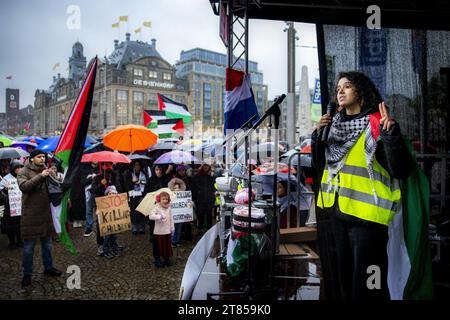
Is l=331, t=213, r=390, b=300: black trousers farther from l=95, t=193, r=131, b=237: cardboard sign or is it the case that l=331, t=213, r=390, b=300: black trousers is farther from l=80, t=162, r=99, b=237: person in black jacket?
l=80, t=162, r=99, b=237: person in black jacket

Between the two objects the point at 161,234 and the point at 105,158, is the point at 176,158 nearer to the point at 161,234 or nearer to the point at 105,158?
the point at 105,158

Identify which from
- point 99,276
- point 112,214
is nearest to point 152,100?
point 112,214

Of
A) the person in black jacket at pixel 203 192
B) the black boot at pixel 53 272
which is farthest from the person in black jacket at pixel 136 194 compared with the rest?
the black boot at pixel 53 272

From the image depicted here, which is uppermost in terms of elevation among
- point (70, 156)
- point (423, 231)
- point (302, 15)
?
point (302, 15)

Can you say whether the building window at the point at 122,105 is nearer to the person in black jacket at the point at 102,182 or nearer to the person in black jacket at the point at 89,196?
the person in black jacket at the point at 89,196

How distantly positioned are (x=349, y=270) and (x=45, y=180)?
4809mm

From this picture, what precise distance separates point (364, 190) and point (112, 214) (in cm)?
528

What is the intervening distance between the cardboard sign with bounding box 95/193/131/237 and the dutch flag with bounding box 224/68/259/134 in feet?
8.65

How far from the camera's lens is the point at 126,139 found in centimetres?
945

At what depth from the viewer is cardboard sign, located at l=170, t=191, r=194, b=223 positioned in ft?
24.4

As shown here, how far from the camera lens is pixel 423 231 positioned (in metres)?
2.68

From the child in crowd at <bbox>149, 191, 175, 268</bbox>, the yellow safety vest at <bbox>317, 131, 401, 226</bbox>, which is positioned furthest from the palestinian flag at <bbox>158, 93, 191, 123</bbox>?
the yellow safety vest at <bbox>317, 131, 401, 226</bbox>

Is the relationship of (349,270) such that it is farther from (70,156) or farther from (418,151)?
(70,156)
